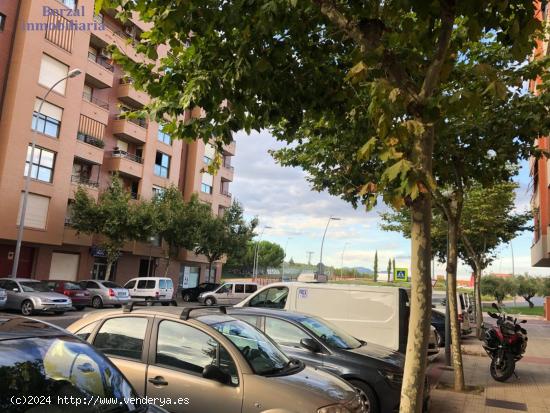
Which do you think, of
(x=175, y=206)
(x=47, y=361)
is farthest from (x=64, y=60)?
(x=47, y=361)

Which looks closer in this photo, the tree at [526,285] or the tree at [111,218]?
the tree at [111,218]

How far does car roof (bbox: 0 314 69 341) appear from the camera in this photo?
3144mm

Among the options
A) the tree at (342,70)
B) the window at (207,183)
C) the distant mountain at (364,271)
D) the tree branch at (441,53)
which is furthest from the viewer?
the distant mountain at (364,271)

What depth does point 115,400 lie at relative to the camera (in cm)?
330

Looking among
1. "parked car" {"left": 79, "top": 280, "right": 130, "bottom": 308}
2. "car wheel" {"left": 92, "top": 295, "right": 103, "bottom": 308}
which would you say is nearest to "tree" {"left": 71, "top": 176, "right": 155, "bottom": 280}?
"parked car" {"left": 79, "top": 280, "right": 130, "bottom": 308}

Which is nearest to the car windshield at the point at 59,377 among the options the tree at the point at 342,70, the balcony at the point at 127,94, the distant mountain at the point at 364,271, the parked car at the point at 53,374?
the parked car at the point at 53,374

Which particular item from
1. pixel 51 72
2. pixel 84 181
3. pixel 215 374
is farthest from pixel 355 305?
pixel 84 181

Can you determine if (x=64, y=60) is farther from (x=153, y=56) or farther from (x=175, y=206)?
(x=153, y=56)

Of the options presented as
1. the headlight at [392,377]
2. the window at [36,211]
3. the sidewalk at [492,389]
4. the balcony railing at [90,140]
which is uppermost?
the balcony railing at [90,140]

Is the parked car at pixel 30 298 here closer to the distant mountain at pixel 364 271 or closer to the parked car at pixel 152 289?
the parked car at pixel 152 289

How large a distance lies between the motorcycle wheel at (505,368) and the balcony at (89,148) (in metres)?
27.2

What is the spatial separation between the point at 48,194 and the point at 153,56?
25.9 metres

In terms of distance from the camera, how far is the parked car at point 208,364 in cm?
446

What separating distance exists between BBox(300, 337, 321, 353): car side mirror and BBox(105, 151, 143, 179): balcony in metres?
30.5
